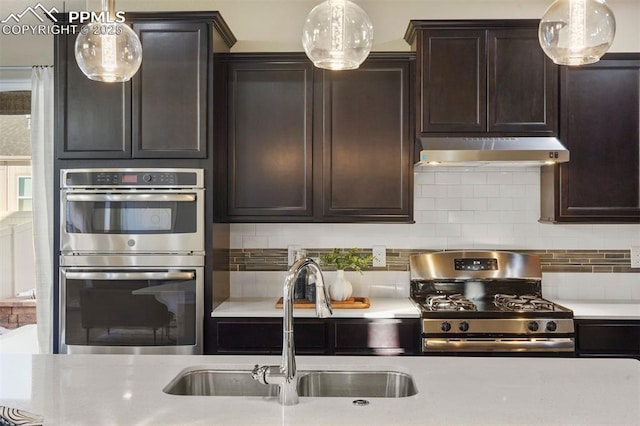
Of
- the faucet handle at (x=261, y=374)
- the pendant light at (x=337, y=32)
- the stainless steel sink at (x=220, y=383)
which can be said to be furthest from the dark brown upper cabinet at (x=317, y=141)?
the faucet handle at (x=261, y=374)

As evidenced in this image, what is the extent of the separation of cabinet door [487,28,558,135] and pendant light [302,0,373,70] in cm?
188

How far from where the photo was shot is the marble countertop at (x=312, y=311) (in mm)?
3273

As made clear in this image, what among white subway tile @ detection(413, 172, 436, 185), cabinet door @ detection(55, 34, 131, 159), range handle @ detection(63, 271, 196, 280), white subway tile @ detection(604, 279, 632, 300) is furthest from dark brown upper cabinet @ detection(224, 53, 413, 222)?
white subway tile @ detection(604, 279, 632, 300)

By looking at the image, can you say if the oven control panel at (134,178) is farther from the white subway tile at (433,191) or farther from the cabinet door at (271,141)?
the white subway tile at (433,191)

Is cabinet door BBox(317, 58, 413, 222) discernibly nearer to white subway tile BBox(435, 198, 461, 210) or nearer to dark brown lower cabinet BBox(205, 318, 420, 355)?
white subway tile BBox(435, 198, 461, 210)

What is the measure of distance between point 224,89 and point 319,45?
1.87 m

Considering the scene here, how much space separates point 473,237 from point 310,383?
83.5 inches

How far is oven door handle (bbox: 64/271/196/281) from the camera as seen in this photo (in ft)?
10.7

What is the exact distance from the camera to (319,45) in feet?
5.85

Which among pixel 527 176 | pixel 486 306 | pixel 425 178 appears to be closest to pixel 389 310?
pixel 486 306

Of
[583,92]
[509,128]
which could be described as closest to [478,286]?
[509,128]

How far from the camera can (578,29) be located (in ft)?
5.63

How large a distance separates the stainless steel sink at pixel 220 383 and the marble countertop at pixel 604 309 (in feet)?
6.47

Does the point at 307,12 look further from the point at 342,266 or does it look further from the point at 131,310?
the point at 131,310
